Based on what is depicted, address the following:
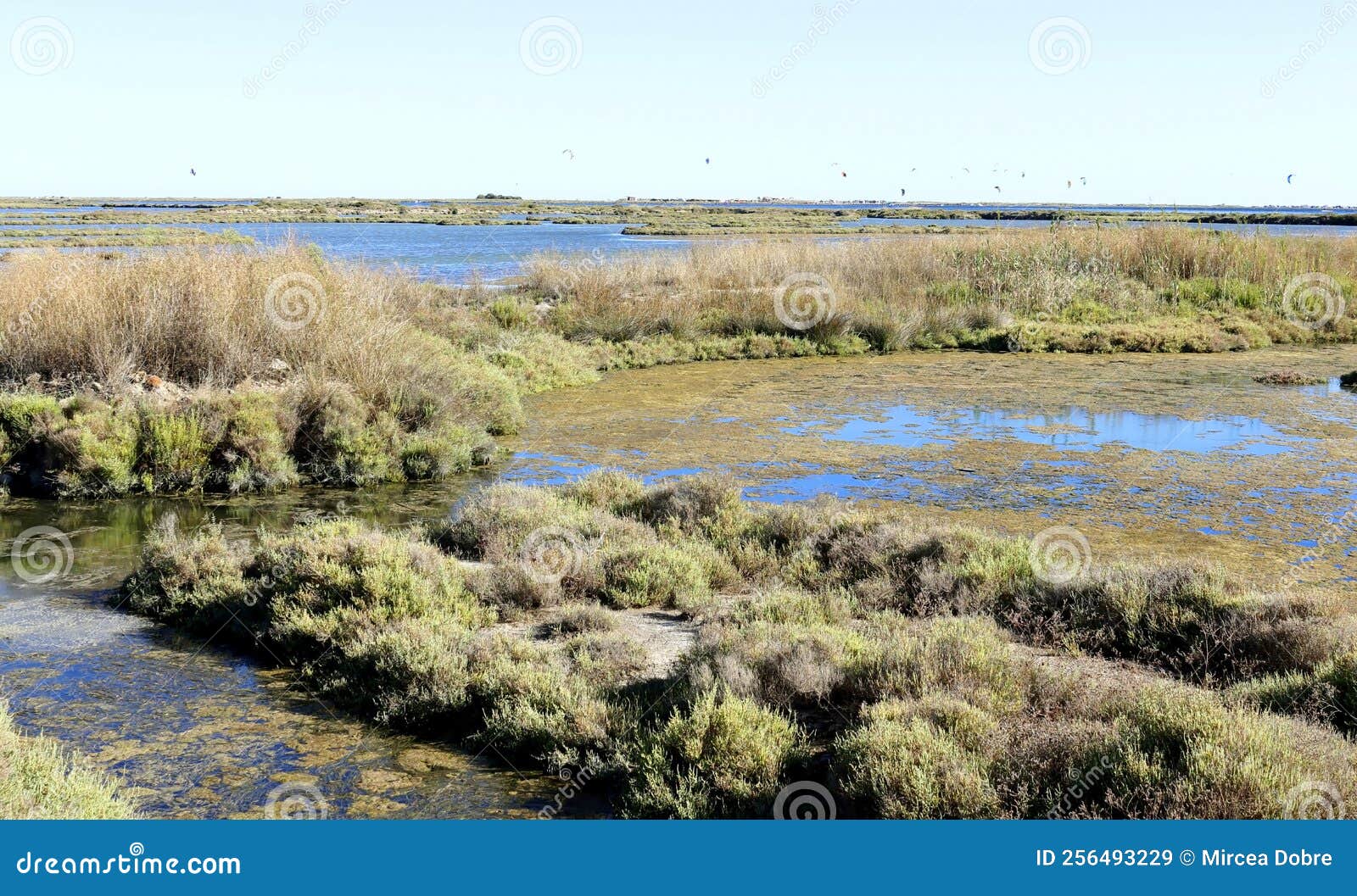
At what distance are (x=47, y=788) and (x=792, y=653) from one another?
11.5 ft

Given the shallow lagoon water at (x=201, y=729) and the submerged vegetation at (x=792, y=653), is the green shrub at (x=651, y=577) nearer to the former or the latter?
the submerged vegetation at (x=792, y=653)

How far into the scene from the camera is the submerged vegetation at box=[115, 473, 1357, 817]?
4355 mm

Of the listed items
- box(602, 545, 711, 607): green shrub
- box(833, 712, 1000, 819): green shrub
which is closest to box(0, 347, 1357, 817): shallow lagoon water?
box(833, 712, 1000, 819): green shrub

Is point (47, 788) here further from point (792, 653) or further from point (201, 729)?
point (792, 653)

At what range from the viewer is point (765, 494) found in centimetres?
1040

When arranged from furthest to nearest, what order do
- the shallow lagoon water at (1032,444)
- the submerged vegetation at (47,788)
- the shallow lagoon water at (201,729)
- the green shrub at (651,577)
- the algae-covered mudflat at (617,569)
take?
1. the shallow lagoon water at (1032,444)
2. the green shrub at (651,577)
3. the shallow lagoon water at (201,729)
4. the algae-covered mudflat at (617,569)
5. the submerged vegetation at (47,788)

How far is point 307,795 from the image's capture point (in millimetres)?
4918

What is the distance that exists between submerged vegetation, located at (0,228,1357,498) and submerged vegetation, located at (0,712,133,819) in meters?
6.31

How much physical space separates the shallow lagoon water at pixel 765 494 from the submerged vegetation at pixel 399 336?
63 centimetres

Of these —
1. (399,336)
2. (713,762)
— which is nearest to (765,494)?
(399,336)

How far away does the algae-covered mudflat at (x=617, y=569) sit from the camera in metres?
4.78

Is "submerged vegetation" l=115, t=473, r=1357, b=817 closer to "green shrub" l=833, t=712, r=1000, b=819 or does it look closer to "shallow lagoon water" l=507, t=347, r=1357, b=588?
"green shrub" l=833, t=712, r=1000, b=819

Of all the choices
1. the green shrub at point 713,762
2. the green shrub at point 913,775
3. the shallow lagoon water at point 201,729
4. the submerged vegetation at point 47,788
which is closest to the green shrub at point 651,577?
the shallow lagoon water at point 201,729

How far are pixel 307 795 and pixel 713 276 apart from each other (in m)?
18.9
